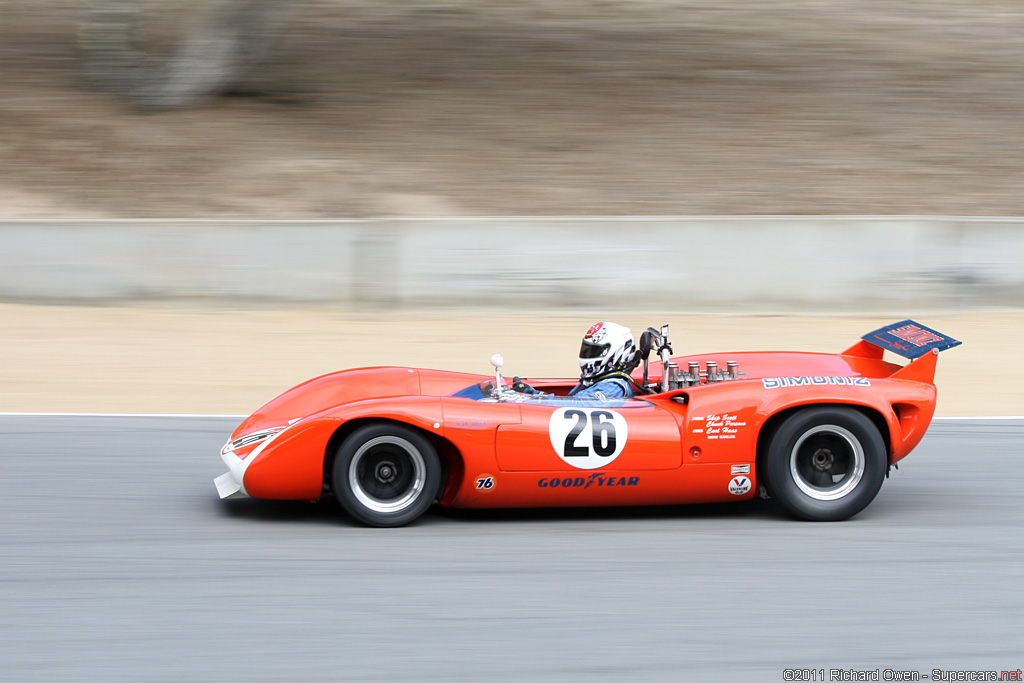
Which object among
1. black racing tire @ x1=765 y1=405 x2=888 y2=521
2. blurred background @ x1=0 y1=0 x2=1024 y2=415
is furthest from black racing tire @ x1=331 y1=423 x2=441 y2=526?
blurred background @ x1=0 y1=0 x2=1024 y2=415

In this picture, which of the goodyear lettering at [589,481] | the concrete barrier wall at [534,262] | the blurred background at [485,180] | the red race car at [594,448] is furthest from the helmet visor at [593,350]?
the concrete barrier wall at [534,262]

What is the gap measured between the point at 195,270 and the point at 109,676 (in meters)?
9.03

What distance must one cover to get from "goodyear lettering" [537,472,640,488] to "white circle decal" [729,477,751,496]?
1.51 feet

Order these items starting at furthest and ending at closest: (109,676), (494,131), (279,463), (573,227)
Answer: (494,131), (573,227), (279,463), (109,676)

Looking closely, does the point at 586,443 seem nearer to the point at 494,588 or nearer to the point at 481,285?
the point at 494,588

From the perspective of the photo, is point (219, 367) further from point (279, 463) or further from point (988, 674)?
point (988, 674)

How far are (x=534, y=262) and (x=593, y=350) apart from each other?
21.0 feet

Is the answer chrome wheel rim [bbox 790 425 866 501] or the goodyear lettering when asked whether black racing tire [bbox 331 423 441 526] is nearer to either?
the goodyear lettering

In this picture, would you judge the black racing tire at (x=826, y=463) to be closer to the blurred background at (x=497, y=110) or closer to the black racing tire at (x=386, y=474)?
the black racing tire at (x=386, y=474)

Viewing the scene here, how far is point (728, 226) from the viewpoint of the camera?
1220 centimetres

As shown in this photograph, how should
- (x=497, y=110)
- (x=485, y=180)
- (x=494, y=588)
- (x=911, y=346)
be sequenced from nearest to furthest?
(x=494, y=588)
(x=911, y=346)
(x=485, y=180)
(x=497, y=110)

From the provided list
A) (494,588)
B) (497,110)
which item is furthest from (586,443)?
(497,110)

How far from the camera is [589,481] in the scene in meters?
5.26

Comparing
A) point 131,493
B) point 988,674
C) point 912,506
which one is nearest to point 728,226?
point 912,506
